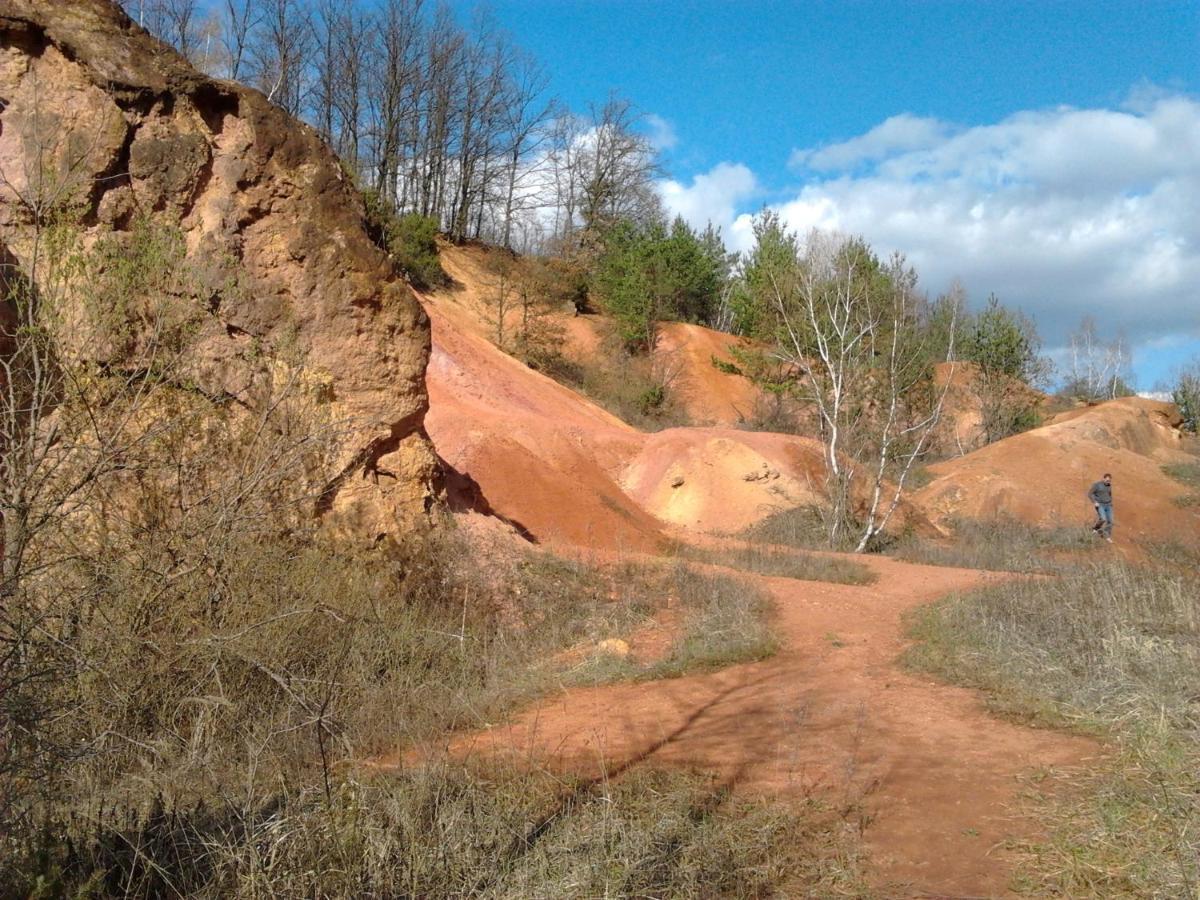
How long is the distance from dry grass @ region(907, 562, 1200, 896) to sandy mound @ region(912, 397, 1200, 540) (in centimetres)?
1502

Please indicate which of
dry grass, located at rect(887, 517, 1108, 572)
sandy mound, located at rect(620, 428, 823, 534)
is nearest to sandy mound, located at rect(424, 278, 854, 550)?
sandy mound, located at rect(620, 428, 823, 534)

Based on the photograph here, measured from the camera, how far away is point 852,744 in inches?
215

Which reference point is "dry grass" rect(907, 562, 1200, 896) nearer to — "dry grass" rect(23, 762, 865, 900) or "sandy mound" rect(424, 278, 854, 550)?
"dry grass" rect(23, 762, 865, 900)

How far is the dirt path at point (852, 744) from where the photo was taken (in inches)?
160

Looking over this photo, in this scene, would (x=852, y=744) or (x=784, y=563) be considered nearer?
(x=852, y=744)

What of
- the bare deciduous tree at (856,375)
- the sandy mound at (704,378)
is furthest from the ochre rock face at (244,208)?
the sandy mound at (704,378)

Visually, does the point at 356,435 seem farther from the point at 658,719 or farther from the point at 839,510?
the point at 839,510

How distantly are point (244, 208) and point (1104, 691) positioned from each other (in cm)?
738

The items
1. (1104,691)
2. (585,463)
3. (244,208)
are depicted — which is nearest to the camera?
(1104,691)

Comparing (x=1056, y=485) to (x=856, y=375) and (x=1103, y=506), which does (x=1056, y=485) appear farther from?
(x=856, y=375)

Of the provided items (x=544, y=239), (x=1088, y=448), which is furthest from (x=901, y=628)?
(x=544, y=239)

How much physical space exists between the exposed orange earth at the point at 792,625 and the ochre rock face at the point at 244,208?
3105mm

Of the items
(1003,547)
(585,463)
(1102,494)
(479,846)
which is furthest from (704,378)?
(479,846)

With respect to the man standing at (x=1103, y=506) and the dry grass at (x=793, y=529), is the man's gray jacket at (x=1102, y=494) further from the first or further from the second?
the dry grass at (x=793, y=529)
